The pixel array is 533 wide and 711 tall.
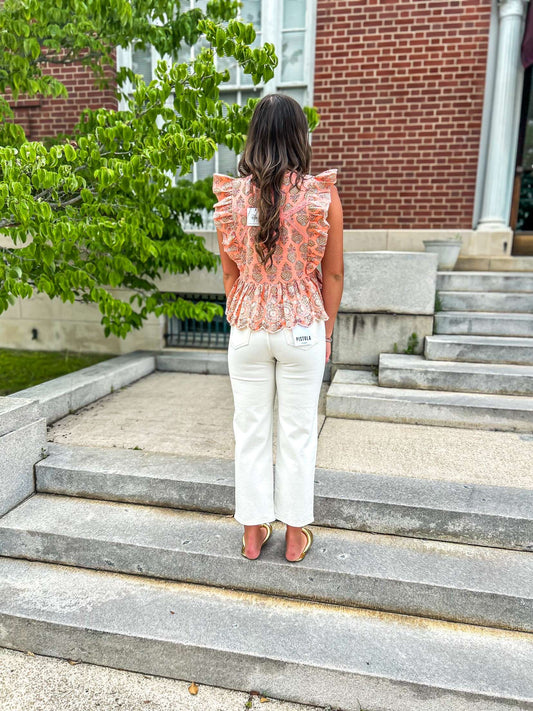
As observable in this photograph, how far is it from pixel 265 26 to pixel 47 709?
7.35 m

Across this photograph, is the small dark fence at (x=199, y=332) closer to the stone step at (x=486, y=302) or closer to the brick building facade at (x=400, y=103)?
the brick building facade at (x=400, y=103)

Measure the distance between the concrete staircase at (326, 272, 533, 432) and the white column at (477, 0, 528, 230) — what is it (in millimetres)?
1449

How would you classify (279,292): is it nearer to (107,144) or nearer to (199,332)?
(107,144)

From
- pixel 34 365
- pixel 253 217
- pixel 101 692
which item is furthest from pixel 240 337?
pixel 34 365

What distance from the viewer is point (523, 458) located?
133 inches

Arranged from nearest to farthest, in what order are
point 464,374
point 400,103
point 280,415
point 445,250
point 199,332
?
point 280,415, point 464,374, point 445,250, point 400,103, point 199,332

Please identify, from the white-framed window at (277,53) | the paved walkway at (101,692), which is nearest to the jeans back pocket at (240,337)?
the paved walkway at (101,692)

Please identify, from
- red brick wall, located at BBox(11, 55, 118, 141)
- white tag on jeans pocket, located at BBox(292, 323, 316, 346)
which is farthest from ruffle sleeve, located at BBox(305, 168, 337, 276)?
red brick wall, located at BBox(11, 55, 118, 141)

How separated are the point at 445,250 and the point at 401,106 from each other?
2.06 meters

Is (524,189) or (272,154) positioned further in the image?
(524,189)

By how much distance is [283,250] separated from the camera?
2133 mm

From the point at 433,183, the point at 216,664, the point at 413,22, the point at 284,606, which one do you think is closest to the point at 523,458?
the point at 284,606

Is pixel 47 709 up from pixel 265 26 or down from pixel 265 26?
down

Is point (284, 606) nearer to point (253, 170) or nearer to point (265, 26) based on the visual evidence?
point (253, 170)
